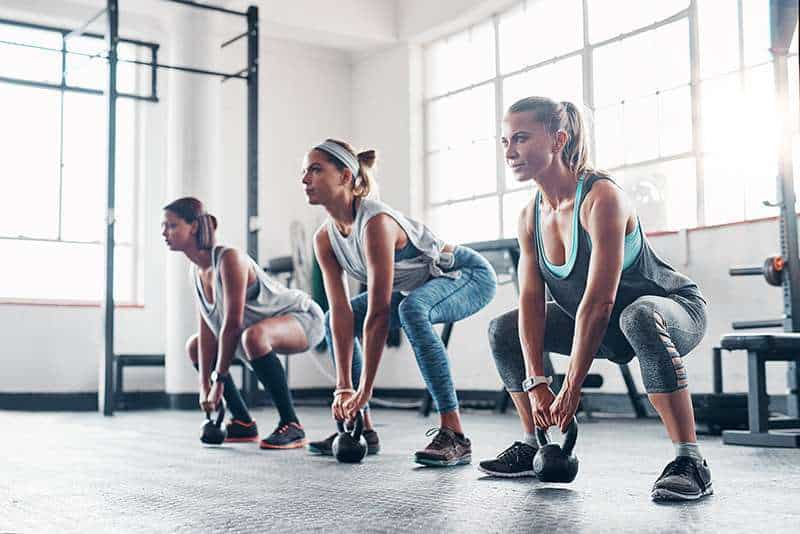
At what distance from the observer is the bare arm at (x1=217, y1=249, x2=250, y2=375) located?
3316 mm

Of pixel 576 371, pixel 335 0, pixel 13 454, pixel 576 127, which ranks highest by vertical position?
pixel 335 0

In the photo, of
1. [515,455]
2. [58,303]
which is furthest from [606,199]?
[58,303]

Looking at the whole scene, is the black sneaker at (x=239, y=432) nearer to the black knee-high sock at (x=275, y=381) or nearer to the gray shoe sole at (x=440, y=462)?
the black knee-high sock at (x=275, y=381)

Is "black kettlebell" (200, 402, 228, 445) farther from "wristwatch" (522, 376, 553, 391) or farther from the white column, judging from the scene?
the white column

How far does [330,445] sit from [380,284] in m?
0.69

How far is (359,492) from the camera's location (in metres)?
2.18

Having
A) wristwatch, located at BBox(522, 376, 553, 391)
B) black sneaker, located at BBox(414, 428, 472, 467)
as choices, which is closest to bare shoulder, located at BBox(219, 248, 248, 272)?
black sneaker, located at BBox(414, 428, 472, 467)

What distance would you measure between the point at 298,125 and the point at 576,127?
578 centimetres

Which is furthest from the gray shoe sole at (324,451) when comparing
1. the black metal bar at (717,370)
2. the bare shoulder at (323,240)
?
the black metal bar at (717,370)

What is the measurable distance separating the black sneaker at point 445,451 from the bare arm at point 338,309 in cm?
30

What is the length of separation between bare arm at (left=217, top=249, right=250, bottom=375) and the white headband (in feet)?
2.20

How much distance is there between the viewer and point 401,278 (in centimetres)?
292

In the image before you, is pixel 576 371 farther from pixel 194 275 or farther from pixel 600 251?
pixel 194 275

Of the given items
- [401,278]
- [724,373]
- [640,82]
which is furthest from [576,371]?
[640,82]
